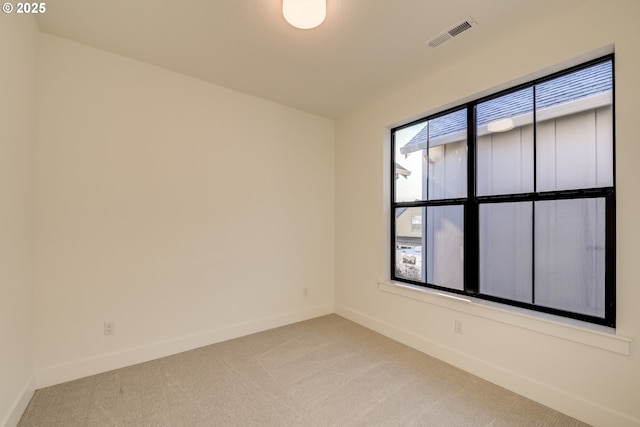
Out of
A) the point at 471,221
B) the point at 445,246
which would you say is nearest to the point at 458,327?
the point at 445,246

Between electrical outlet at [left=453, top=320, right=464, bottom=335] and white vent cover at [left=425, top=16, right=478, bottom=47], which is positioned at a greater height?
white vent cover at [left=425, top=16, right=478, bottom=47]

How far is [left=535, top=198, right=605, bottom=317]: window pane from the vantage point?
195 centimetres

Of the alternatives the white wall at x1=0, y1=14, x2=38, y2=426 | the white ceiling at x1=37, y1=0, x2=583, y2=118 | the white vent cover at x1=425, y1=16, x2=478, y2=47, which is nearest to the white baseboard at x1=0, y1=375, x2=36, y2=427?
the white wall at x1=0, y1=14, x2=38, y2=426

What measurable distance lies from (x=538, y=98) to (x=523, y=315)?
Answer: 1725 mm

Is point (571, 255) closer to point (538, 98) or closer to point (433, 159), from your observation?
point (538, 98)

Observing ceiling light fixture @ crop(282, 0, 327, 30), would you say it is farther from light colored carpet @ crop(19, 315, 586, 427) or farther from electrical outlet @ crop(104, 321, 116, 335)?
electrical outlet @ crop(104, 321, 116, 335)

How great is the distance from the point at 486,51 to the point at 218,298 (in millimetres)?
3500

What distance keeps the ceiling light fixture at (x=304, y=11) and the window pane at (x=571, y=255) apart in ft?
7.18

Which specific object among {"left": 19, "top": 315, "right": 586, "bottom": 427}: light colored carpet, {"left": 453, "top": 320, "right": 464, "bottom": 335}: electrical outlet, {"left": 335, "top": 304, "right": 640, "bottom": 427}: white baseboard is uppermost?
{"left": 453, "top": 320, "right": 464, "bottom": 335}: electrical outlet

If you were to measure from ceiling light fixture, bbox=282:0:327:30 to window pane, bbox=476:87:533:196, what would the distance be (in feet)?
5.69

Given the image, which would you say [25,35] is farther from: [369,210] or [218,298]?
[369,210]

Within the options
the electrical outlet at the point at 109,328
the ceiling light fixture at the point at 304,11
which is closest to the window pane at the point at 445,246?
the ceiling light fixture at the point at 304,11

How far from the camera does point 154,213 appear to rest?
2.68 m

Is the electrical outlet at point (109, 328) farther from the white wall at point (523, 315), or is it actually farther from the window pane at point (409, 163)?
the window pane at point (409, 163)
